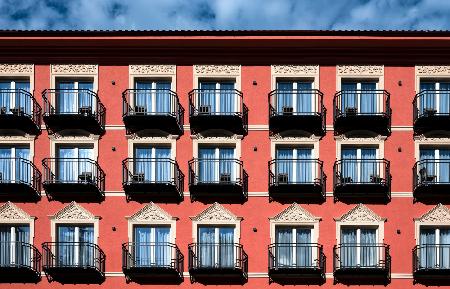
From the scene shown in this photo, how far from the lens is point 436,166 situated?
1117 inches

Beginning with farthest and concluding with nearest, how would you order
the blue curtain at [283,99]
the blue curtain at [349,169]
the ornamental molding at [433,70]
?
the ornamental molding at [433,70]
the blue curtain at [283,99]
the blue curtain at [349,169]

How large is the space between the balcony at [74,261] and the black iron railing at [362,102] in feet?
38.0

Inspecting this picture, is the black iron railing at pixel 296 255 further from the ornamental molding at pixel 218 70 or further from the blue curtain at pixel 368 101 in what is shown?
the ornamental molding at pixel 218 70

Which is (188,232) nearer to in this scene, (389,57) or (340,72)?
(340,72)

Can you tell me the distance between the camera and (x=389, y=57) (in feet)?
95.8

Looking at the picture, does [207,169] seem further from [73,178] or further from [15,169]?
[15,169]

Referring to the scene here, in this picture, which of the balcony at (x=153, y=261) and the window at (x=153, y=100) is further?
the window at (x=153, y=100)

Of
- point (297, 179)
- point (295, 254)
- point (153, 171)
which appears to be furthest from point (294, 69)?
point (295, 254)

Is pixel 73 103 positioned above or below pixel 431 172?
above

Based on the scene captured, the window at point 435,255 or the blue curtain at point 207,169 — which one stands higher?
the blue curtain at point 207,169

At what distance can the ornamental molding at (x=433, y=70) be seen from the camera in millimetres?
28984

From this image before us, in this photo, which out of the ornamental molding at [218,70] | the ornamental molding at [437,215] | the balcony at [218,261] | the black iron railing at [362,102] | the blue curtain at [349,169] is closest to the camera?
the balcony at [218,261]

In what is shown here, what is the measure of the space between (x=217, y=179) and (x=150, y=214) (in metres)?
3.16

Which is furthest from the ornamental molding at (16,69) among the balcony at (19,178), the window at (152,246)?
the window at (152,246)
